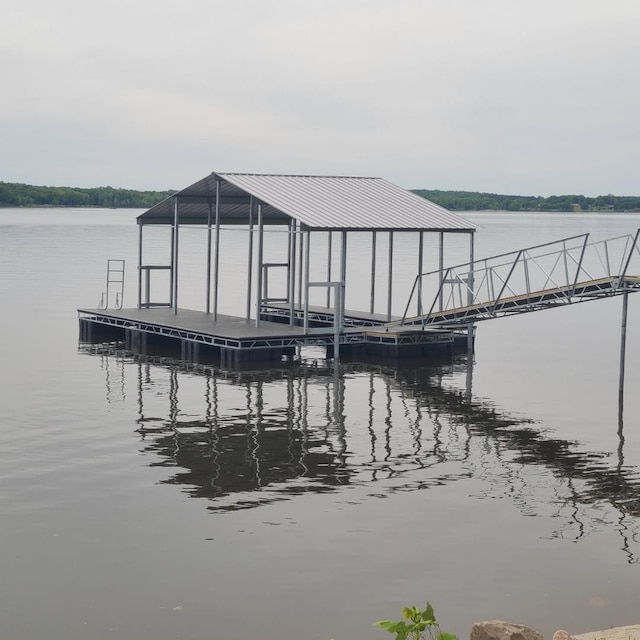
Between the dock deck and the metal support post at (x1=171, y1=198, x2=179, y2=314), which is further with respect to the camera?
the metal support post at (x1=171, y1=198, x2=179, y2=314)

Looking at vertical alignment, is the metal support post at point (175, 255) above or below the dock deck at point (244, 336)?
above

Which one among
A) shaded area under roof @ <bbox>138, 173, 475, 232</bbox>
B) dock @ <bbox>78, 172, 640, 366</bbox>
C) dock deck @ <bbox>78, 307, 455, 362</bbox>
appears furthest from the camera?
shaded area under roof @ <bbox>138, 173, 475, 232</bbox>

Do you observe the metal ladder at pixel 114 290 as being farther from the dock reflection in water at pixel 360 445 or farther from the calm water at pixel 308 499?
the dock reflection in water at pixel 360 445

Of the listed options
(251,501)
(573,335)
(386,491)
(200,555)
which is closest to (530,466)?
(386,491)

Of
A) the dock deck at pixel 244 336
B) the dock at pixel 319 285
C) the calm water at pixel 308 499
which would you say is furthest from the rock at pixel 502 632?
the dock deck at pixel 244 336

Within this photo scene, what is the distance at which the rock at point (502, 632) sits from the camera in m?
10.7

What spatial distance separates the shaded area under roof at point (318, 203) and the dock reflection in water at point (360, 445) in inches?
200

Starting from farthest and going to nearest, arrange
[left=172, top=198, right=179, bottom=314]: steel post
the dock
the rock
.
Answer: [left=172, top=198, right=179, bottom=314]: steel post < the dock < the rock

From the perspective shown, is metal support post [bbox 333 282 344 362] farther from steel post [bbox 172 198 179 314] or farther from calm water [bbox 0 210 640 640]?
steel post [bbox 172 198 179 314]

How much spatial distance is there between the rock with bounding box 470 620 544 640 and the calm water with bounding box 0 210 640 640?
2.35 m

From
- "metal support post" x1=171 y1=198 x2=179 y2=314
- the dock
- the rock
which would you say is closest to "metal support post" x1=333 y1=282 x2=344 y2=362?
the dock

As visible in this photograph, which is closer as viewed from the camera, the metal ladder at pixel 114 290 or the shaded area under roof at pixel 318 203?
the shaded area under roof at pixel 318 203

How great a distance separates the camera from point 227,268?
8412 centimetres

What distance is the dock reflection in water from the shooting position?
19.0 metres
